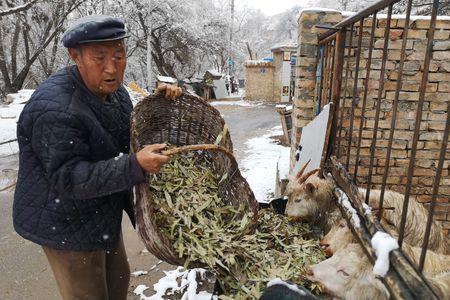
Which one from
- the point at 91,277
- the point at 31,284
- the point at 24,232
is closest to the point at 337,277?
the point at 91,277

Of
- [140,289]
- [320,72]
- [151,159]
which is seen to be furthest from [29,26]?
[151,159]

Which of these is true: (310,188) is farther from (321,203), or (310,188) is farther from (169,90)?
(169,90)

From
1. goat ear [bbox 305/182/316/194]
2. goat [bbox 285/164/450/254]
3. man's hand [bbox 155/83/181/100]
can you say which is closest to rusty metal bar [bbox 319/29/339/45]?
goat [bbox 285/164/450/254]

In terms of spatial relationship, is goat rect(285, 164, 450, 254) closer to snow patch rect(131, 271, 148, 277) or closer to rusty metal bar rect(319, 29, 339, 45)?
rusty metal bar rect(319, 29, 339, 45)

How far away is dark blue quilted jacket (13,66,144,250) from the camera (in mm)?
1968

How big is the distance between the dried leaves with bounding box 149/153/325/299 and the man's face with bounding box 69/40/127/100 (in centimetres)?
92

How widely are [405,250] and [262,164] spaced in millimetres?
6073

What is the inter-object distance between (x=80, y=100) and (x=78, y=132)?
215mm

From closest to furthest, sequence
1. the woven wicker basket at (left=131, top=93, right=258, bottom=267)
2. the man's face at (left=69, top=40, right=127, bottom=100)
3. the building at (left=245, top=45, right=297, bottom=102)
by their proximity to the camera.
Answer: the man's face at (left=69, top=40, right=127, bottom=100) → the woven wicker basket at (left=131, top=93, right=258, bottom=267) → the building at (left=245, top=45, right=297, bottom=102)

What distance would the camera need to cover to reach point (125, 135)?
8.36ft

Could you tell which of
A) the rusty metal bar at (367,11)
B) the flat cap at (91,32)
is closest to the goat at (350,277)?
the rusty metal bar at (367,11)

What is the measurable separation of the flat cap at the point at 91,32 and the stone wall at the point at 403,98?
297 centimetres

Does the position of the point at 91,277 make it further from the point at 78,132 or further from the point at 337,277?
the point at 337,277

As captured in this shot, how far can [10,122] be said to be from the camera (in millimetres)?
13266
